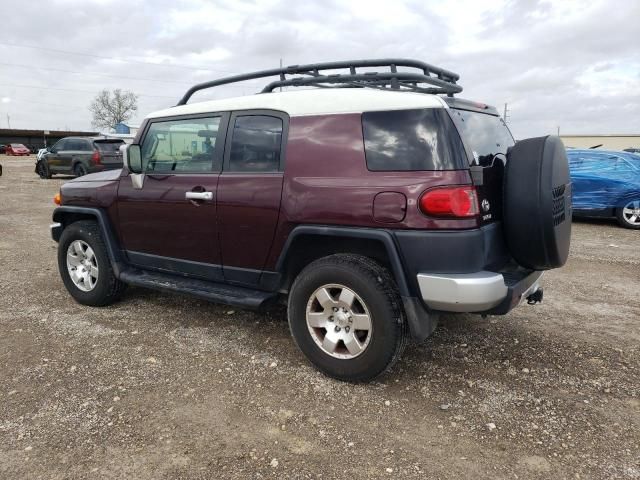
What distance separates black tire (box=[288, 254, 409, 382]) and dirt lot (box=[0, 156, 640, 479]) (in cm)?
16

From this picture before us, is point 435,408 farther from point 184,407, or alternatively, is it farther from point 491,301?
point 184,407

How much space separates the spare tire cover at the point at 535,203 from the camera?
9.45 feet

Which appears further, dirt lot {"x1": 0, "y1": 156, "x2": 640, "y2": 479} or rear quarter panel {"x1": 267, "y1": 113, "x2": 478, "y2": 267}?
rear quarter panel {"x1": 267, "y1": 113, "x2": 478, "y2": 267}

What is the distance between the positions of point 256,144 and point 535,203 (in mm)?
1895

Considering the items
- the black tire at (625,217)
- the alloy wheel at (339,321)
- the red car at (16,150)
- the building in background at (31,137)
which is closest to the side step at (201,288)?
the alloy wheel at (339,321)

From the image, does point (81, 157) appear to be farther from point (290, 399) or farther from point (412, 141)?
point (412, 141)

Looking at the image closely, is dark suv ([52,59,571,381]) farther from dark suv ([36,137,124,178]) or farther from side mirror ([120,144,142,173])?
dark suv ([36,137,124,178])

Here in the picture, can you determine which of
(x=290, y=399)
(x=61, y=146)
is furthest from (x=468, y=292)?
(x=61, y=146)

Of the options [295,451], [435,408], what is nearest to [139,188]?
[295,451]

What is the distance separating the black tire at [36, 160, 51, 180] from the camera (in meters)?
18.8

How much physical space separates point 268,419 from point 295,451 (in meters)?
0.33

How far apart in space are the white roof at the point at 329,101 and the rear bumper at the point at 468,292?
1004 millimetres

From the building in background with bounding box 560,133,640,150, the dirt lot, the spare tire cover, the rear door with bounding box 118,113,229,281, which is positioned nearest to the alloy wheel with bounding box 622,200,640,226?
the dirt lot

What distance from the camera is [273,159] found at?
3.44 meters
